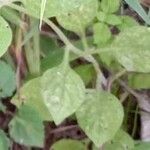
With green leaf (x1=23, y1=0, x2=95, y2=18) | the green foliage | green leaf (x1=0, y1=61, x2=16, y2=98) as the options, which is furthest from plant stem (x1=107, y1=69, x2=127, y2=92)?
green leaf (x1=23, y1=0, x2=95, y2=18)

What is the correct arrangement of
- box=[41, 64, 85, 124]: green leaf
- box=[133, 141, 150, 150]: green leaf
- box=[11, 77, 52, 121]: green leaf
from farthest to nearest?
1. box=[133, 141, 150, 150]: green leaf
2. box=[11, 77, 52, 121]: green leaf
3. box=[41, 64, 85, 124]: green leaf

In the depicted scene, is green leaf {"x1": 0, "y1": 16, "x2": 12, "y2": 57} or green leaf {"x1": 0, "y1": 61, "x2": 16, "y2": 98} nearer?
green leaf {"x1": 0, "y1": 16, "x2": 12, "y2": 57}

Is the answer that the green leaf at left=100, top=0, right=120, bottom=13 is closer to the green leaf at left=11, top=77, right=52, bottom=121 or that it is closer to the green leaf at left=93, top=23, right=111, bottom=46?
the green leaf at left=93, top=23, right=111, bottom=46

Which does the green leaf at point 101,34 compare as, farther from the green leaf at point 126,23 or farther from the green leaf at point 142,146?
the green leaf at point 142,146

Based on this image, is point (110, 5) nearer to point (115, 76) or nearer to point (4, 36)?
point (115, 76)

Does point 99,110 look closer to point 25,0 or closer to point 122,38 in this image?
point 122,38

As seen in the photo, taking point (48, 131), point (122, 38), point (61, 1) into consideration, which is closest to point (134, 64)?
point (122, 38)

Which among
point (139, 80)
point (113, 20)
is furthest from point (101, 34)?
point (139, 80)
